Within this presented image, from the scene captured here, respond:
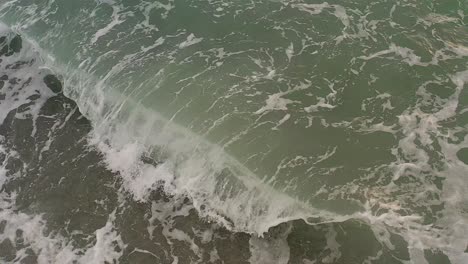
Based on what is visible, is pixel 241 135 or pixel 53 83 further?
pixel 53 83

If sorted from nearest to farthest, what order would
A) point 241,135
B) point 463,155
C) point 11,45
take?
point 463,155
point 241,135
point 11,45

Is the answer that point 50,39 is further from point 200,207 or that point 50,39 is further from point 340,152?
point 340,152

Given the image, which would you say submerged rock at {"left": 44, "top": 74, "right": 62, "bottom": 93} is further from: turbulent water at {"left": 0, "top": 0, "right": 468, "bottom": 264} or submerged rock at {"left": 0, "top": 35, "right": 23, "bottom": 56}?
submerged rock at {"left": 0, "top": 35, "right": 23, "bottom": 56}

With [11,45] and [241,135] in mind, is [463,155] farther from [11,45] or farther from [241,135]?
[11,45]

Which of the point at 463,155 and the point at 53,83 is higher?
the point at 463,155

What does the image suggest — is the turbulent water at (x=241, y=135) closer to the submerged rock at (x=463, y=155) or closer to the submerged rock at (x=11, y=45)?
the submerged rock at (x=463, y=155)

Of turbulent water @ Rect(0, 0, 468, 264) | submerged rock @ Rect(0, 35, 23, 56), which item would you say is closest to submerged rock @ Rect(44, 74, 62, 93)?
turbulent water @ Rect(0, 0, 468, 264)

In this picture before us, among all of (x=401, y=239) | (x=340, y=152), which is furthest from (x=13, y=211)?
(x=401, y=239)

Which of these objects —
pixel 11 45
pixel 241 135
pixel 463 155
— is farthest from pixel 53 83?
pixel 463 155
